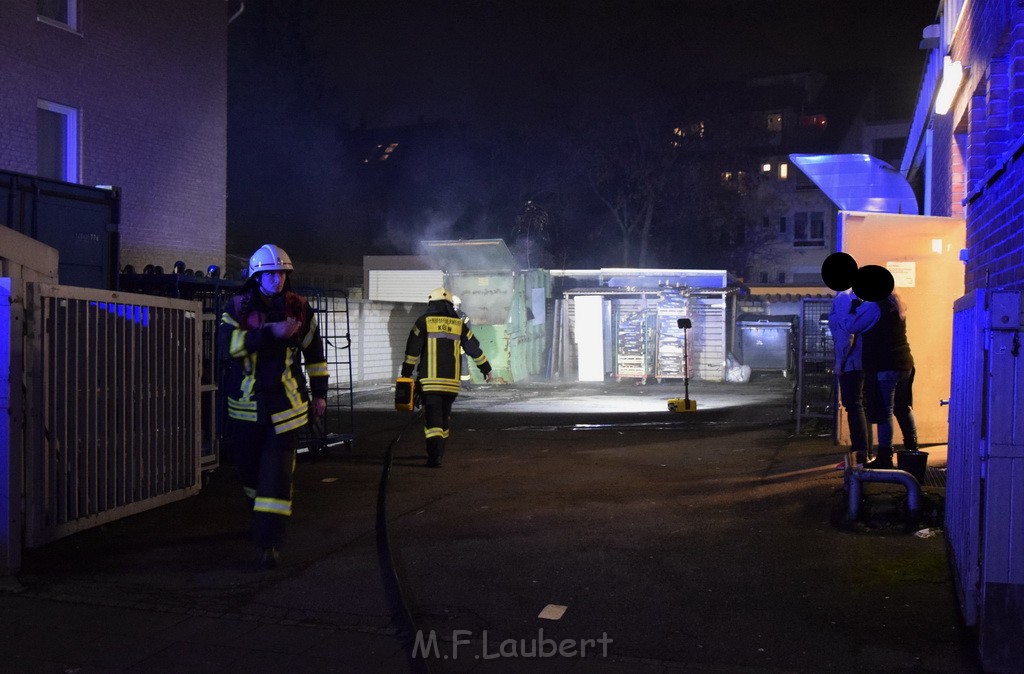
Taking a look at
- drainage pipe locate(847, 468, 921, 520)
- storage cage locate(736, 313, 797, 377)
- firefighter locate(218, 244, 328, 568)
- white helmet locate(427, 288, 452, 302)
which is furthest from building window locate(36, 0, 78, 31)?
storage cage locate(736, 313, 797, 377)

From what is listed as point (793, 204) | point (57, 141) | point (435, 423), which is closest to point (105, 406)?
point (435, 423)

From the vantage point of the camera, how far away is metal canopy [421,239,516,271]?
20156 millimetres

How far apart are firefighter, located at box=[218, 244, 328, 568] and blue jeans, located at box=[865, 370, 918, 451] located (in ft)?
17.0

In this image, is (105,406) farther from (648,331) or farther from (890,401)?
(648,331)

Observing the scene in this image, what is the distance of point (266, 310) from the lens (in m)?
5.54

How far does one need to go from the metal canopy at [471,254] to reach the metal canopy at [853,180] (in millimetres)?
9549

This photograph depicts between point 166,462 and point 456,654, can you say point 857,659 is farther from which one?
point 166,462

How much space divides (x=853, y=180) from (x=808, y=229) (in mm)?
32043

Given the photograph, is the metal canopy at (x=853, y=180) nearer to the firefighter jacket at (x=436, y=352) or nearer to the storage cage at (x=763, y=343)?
the firefighter jacket at (x=436, y=352)

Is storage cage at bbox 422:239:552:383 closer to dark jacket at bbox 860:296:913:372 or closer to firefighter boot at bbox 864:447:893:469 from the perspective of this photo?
dark jacket at bbox 860:296:913:372

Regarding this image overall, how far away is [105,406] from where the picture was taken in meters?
6.21

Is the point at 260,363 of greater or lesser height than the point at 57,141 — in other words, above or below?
below

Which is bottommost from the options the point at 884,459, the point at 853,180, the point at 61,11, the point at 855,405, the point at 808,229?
the point at 884,459

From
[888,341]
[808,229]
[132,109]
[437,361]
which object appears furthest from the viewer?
[808,229]
